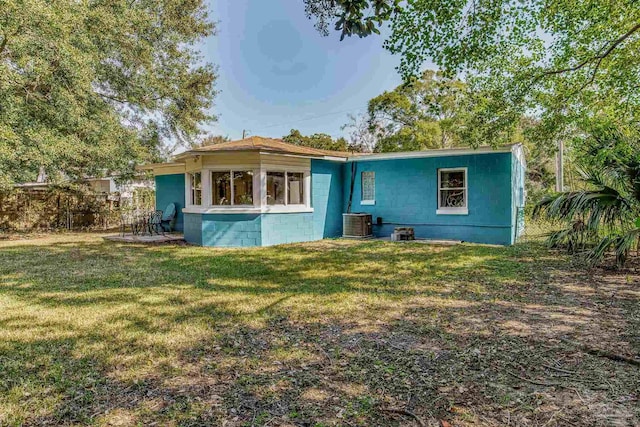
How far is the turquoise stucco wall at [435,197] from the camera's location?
35.2 feet

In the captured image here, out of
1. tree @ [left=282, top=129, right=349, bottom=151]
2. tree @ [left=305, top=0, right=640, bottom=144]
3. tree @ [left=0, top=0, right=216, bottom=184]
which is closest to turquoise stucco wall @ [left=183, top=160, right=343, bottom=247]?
tree @ [left=0, top=0, right=216, bottom=184]

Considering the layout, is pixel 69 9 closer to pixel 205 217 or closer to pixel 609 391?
pixel 205 217

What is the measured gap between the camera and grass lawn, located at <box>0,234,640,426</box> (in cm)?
261

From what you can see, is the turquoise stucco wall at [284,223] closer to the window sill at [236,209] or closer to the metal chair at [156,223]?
the window sill at [236,209]

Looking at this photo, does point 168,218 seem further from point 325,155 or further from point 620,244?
point 620,244

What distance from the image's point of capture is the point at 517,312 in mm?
4715

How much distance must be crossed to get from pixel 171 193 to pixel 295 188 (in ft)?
19.2

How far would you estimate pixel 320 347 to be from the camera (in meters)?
3.70

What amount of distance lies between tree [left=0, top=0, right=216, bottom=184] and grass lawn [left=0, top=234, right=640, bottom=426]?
6160mm

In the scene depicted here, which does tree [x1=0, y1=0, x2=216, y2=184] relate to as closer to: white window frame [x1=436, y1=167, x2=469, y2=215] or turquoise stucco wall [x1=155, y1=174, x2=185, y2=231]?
turquoise stucco wall [x1=155, y1=174, x2=185, y2=231]

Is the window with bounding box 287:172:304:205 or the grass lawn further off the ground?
the window with bounding box 287:172:304:205

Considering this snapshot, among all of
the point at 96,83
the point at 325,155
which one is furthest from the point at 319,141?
the point at 325,155

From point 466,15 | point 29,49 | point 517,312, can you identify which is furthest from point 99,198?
point 517,312

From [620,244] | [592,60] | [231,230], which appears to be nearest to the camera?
[620,244]
